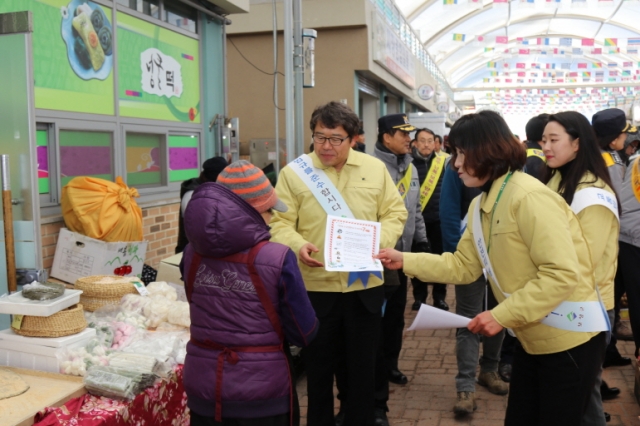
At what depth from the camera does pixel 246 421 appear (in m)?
2.87

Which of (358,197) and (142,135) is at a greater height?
(142,135)

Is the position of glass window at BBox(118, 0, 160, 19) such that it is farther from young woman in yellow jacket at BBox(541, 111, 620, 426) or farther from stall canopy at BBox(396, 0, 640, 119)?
stall canopy at BBox(396, 0, 640, 119)

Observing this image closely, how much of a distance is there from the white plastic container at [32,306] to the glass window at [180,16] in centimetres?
470

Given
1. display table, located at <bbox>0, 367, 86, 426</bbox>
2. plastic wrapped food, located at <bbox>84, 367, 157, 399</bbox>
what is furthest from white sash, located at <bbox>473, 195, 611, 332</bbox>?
display table, located at <bbox>0, 367, 86, 426</bbox>

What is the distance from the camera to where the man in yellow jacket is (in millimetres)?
4102

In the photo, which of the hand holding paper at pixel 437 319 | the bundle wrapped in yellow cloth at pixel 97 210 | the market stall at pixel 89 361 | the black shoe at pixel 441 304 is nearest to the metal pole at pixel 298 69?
the bundle wrapped in yellow cloth at pixel 97 210

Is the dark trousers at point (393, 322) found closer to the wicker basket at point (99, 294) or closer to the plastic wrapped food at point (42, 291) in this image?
the wicker basket at point (99, 294)

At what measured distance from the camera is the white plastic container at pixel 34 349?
3.73 metres

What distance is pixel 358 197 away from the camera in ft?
13.8

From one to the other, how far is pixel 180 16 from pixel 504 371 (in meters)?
5.33

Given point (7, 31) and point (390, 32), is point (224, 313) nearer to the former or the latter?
point (7, 31)

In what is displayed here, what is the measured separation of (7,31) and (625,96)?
2051 inches

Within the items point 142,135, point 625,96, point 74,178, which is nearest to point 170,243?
point 142,135

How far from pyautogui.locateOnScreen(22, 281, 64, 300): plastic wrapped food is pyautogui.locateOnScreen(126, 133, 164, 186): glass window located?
132 inches
